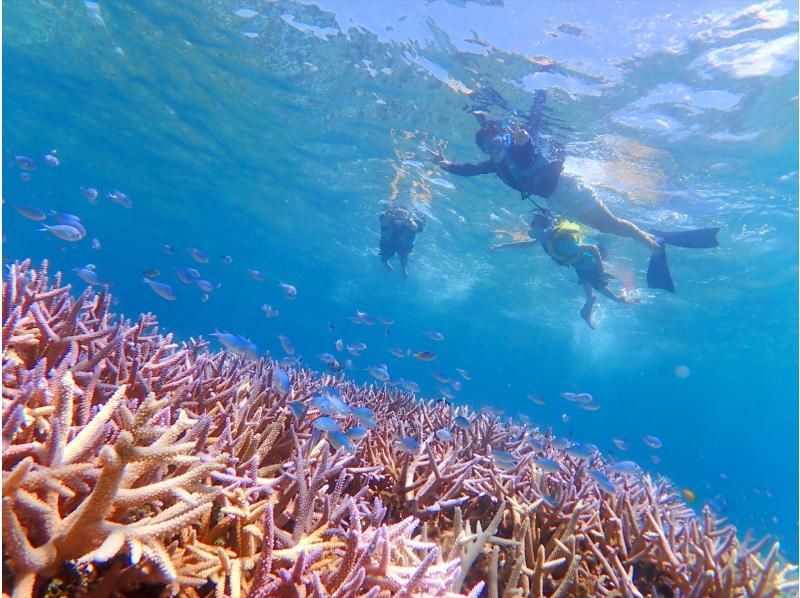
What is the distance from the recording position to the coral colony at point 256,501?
1877mm

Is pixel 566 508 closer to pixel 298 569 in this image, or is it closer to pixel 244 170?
pixel 298 569

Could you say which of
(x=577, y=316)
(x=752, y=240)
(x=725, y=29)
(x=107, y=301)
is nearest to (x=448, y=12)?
(x=725, y=29)

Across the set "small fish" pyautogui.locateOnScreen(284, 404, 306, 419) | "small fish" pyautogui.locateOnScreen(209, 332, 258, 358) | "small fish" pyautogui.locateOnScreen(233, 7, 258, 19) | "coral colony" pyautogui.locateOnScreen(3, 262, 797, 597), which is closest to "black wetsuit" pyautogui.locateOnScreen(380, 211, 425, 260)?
"small fish" pyautogui.locateOnScreen(233, 7, 258, 19)

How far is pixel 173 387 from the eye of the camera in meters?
3.67

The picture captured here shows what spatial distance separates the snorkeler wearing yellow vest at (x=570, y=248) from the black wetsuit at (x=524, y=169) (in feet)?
2.60

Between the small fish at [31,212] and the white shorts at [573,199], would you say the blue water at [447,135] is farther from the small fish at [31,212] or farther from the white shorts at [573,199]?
the small fish at [31,212]

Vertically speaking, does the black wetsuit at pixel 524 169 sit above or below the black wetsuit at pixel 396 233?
below

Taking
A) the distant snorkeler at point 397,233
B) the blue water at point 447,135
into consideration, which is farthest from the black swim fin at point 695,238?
the distant snorkeler at point 397,233

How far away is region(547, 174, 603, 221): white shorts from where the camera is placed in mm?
14164

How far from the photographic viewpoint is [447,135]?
57.3 ft

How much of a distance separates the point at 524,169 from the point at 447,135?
24.5 feet

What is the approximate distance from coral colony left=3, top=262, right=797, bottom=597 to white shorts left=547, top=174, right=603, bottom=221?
35.2 ft

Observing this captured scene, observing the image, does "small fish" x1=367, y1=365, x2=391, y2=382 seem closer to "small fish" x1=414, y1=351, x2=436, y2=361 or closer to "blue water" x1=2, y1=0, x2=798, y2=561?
"small fish" x1=414, y1=351, x2=436, y2=361

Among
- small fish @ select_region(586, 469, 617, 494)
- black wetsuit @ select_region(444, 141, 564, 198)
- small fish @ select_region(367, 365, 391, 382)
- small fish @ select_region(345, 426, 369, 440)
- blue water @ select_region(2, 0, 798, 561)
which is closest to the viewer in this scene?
small fish @ select_region(345, 426, 369, 440)
